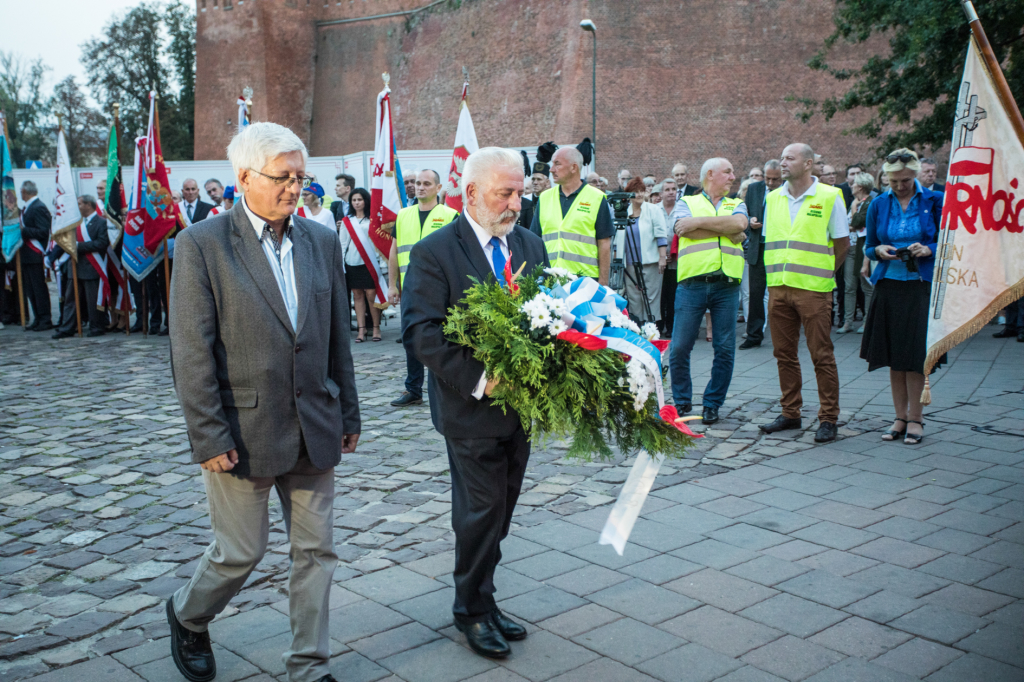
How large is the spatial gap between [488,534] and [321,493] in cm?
67

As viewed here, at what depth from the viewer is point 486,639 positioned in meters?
3.45

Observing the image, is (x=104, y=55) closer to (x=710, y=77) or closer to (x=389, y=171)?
(x=710, y=77)

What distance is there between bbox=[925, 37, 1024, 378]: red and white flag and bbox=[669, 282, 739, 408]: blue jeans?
2355 mm

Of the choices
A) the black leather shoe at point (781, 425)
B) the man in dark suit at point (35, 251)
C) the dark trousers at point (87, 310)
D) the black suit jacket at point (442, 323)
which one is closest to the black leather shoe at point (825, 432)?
the black leather shoe at point (781, 425)

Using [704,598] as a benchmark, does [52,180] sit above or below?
above

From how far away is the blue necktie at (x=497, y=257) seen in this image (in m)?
3.60

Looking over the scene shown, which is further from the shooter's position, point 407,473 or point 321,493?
point 407,473

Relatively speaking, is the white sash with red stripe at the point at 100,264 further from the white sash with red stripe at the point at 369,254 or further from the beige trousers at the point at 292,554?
the beige trousers at the point at 292,554

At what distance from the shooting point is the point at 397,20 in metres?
40.9

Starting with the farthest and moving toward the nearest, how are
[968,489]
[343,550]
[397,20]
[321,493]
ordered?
1. [397,20]
2. [968,489]
3. [343,550]
4. [321,493]

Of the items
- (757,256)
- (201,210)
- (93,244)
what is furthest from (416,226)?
(93,244)

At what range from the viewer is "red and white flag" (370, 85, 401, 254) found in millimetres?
11695

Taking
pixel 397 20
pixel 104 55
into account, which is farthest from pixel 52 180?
pixel 104 55

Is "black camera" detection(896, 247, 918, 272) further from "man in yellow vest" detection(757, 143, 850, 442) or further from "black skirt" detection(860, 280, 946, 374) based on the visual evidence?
"man in yellow vest" detection(757, 143, 850, 442)
